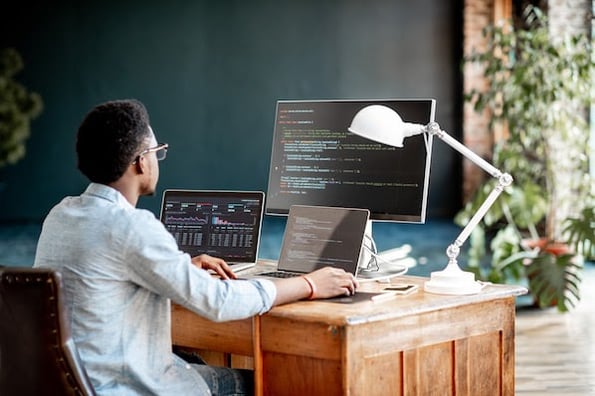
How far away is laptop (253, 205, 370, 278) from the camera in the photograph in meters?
2.54

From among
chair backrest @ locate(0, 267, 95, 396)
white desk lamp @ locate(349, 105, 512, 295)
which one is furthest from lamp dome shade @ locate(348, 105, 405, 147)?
chair backrest @ locate(0, 267, 95, 396)

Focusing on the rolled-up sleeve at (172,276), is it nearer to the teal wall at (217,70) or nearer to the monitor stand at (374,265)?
the monitor stand at (374,265)

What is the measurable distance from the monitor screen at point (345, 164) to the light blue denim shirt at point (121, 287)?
2.57 ft

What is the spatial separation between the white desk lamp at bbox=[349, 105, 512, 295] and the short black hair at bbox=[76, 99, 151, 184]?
60 centimetres

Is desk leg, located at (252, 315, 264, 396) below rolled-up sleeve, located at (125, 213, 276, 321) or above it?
below

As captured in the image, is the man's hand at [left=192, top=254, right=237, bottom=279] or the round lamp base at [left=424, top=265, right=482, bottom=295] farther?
the man's hand at [left=192, top=254, right=237, bottom=279]

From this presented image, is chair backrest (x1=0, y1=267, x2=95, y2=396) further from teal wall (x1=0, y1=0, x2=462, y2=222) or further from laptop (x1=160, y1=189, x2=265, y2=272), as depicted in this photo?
teal wall (x1=0, y1=0, x2=462, y2=222)

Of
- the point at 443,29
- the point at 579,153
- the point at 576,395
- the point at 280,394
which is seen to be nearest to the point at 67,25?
the point at 443,29

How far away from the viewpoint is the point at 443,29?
38.9ft

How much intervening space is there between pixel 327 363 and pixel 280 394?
208mm

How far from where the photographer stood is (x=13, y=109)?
11328mm

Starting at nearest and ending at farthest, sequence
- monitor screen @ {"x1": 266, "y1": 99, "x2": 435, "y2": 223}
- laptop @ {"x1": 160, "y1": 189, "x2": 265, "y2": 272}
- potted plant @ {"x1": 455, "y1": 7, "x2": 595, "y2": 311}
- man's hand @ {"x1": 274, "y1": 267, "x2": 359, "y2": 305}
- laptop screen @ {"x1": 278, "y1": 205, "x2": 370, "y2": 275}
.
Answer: man's hand @ {"x1": 274, "y1": 267, "x2": 359, "y2": 305} → laptop screen @ {"x1": 278, "y1": 205, "x2": 370, "y2": 275} → monitor screen @ {"x1": 266, "y1": 99, "x2": 435, "y2": 223} → laptop @ {"x1": 160, "y1": 189, "x2": 265, "y2": 272} → potted plant @ {"x1": 455, "y1": 7, "x2": 595, "y2": 311}

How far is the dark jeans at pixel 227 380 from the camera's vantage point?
93.4 inches

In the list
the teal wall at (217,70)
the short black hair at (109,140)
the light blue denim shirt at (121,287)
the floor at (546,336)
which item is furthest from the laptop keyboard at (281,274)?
the teal wall at (217,70)
